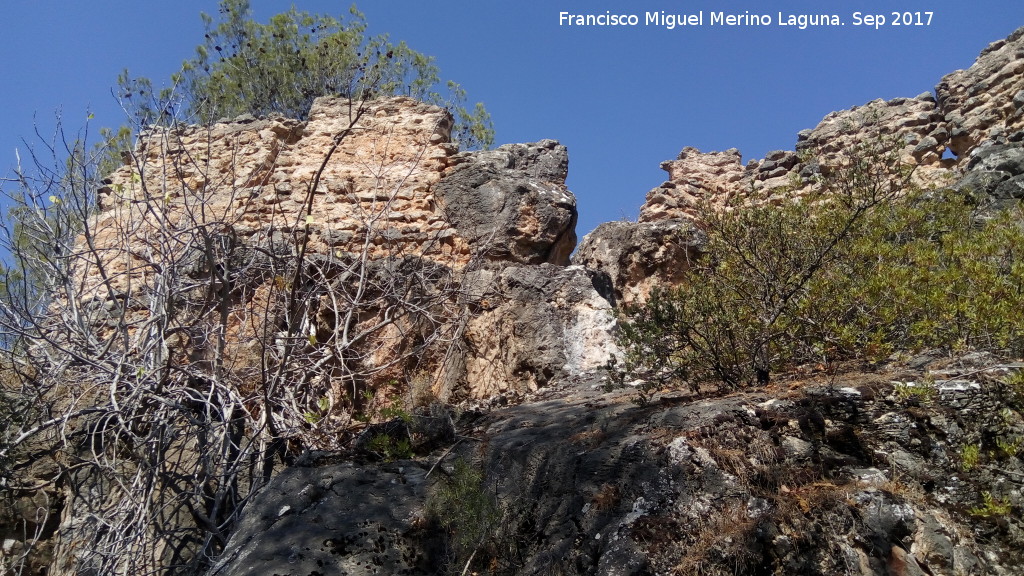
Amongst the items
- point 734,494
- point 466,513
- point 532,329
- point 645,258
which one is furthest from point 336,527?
point 645,258

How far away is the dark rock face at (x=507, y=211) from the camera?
8383 mm

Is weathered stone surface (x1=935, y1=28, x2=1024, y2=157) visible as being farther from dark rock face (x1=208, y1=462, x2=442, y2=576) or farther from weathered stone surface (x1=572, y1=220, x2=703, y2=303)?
dark rock face (x1=208, y1=462, x2=442, y2=576)

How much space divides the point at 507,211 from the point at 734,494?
5.11m

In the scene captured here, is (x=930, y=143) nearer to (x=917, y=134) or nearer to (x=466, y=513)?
(x=917, y=134)

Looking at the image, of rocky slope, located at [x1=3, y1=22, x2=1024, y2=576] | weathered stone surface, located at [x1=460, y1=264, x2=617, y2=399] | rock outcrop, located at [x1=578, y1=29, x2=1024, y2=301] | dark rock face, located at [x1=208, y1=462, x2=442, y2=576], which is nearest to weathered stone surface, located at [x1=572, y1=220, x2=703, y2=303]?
weathered stone surface, located at [x1=460, y1=264, x2=617, y2=399]

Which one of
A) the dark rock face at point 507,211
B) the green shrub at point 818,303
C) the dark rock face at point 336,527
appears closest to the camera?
the dark rock face at point 336,527

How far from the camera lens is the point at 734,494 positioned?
387 cm

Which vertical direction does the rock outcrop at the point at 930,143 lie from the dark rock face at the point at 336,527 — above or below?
above

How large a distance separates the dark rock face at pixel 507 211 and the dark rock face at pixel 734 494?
3.70 meters

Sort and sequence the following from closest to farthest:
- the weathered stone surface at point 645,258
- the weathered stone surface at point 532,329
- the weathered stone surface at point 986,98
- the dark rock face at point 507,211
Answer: the weathered stone surface at point 532,329
the dark rock face at point 507,211
the weathered stone surface at point 645,258
the weathered stone surface at point 986,98

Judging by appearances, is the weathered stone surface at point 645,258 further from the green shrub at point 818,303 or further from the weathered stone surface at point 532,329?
the green shrub at point 818,303

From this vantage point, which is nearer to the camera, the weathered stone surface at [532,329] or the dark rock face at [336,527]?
the dark rock face at [336,527]

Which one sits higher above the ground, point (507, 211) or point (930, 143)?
point (930, 143)

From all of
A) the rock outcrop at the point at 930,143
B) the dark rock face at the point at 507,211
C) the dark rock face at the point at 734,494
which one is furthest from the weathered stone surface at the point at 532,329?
the rock outcrop at the point at 930,143
